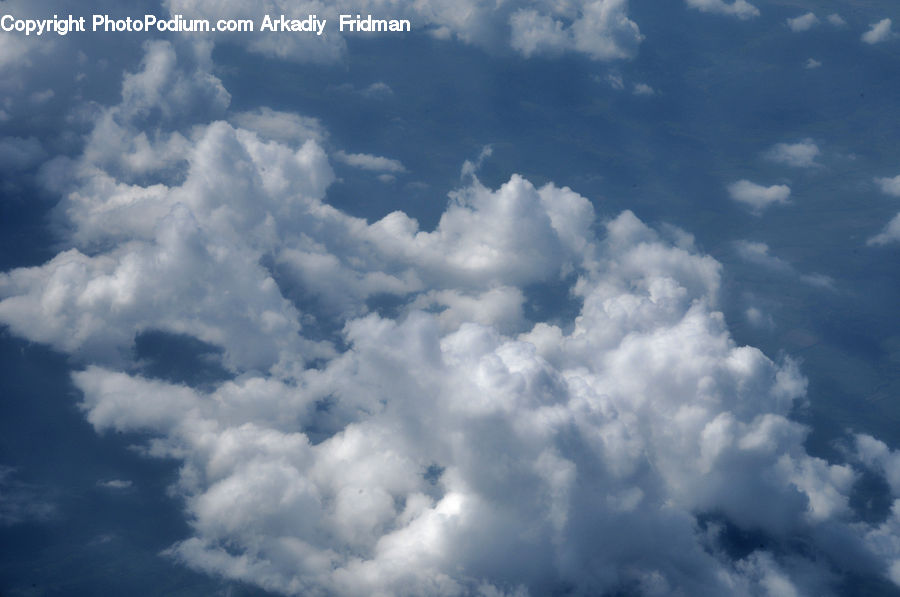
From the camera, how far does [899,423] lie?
18850 cm

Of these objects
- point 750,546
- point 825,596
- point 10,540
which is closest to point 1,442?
point 10,540

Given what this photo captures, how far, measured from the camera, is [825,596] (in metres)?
153

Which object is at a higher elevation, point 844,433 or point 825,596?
point 844,433

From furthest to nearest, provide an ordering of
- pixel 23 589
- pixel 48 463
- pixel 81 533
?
pixel 48 463
pixel 81 533
pixel 23 589

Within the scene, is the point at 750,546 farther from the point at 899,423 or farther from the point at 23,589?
the point at 23,589

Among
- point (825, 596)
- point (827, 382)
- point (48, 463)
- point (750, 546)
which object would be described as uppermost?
point (827, 382)

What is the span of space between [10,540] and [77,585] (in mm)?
13892

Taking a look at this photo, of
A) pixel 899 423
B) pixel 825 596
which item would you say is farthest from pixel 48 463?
pixel 899 423

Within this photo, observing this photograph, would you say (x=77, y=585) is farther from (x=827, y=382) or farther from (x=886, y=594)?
(x=827, y=382)

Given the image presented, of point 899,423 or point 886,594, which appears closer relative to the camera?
point 886,594

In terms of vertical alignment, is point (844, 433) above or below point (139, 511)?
above

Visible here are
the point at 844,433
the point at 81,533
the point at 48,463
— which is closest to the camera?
the point at 81,533

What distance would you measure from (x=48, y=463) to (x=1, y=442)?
8712 mm

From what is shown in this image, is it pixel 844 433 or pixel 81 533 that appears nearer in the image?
pixel 81 533
